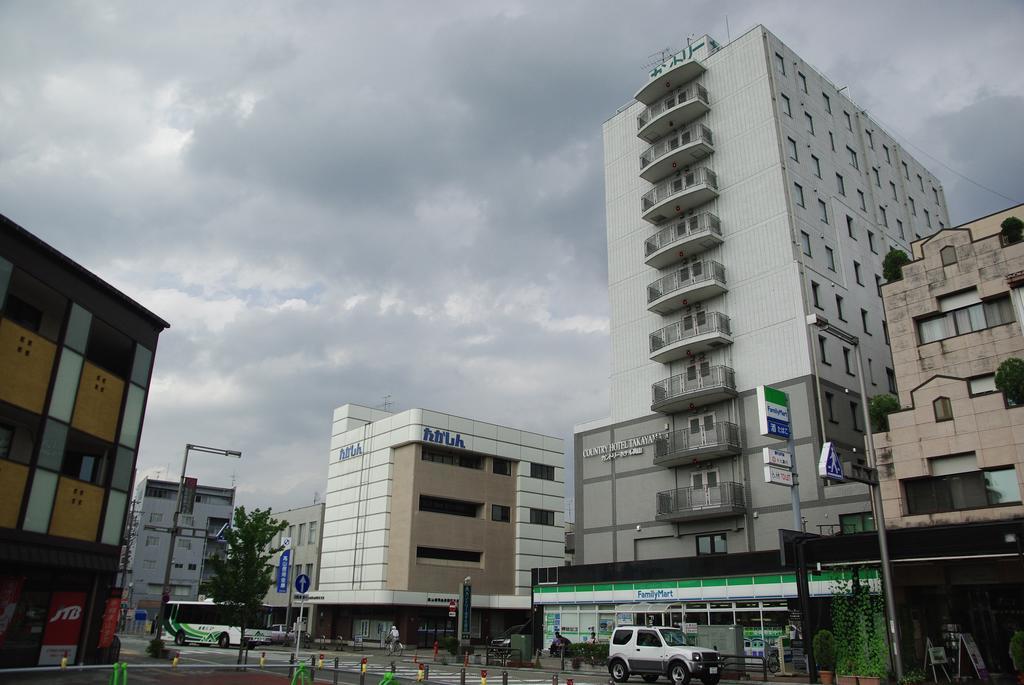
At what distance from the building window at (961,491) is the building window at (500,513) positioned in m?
42.5

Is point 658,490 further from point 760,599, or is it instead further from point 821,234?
point 821,234

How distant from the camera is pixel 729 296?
42906 mm

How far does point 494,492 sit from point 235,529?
117 feet

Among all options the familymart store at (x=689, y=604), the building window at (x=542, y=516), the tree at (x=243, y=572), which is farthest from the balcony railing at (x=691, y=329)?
the building window at (x=542, y=516)

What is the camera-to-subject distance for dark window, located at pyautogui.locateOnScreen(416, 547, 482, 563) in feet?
198

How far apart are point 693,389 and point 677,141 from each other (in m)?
16.4

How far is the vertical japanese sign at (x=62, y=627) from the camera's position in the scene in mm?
26500

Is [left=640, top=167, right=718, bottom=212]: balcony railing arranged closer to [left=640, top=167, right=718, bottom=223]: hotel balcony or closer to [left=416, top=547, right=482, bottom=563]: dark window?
[left=640, top=167, right=718, bottom=223]: hotel balcony

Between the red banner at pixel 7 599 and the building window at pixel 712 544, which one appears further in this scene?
the building window at pixel 712 544

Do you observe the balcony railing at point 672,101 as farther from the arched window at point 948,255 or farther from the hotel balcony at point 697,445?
the hotel balcony at point 697,445

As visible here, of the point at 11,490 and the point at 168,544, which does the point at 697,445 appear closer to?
the point at 11,490

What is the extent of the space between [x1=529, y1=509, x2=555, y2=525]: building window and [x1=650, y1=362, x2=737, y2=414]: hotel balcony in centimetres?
2756

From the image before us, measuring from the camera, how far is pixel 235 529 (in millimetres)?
32906

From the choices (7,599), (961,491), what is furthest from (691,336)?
(7,599)
